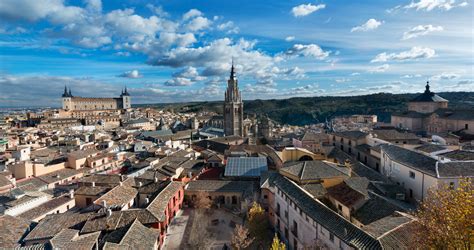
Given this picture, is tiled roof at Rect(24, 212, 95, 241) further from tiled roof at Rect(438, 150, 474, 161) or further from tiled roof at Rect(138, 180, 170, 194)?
tiled roof at Rect(438, 150, 474, 161)

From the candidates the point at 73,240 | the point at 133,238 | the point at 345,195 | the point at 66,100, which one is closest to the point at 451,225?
the point at 345,195

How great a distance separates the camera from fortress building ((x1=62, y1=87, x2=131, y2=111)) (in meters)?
152

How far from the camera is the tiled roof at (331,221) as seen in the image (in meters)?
13.1

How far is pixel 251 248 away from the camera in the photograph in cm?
2030

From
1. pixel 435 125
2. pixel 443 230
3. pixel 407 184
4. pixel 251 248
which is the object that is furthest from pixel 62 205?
pixel 435 125

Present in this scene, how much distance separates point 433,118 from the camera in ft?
153

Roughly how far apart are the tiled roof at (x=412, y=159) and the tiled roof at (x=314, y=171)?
487cm

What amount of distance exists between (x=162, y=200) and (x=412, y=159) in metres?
21.6

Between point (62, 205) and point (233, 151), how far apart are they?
26210mm

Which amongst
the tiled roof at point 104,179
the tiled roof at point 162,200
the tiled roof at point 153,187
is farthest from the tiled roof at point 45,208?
the tiled roof at point 162,200

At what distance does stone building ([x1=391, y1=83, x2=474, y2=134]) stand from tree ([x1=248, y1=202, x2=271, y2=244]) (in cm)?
3624

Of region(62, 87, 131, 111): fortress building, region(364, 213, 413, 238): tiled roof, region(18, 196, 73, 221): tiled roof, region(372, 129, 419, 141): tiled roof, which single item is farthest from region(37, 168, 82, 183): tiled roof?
region(62, 87, 131, 111): fortress building

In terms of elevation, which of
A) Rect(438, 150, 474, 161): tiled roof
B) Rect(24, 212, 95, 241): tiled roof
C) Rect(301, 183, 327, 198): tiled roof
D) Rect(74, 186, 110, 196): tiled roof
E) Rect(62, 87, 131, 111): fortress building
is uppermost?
Rect(62, 87, 131, 111): fortress building

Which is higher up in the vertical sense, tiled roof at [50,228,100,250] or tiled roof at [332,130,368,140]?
tiled roof at [332,130,368,140]
